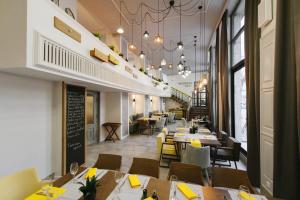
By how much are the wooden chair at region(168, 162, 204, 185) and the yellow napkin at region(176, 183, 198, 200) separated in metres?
0.42

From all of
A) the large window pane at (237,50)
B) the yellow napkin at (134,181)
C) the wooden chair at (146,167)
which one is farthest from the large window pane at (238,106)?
the yellow napkin at (134,181)

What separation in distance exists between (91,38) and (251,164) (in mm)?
4631

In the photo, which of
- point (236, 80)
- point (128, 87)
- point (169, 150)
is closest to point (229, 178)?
point (169, 150)

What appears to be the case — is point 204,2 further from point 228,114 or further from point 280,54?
point 280,54

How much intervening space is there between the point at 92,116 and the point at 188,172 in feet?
18.5

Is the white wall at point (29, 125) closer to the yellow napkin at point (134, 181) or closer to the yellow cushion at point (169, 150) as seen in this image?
the yellow napkin at point (134, 181)

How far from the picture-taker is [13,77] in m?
3.02

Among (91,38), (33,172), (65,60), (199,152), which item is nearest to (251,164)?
(199,152)

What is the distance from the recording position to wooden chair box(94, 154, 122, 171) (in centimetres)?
273

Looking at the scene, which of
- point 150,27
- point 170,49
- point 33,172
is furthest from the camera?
point 170,49

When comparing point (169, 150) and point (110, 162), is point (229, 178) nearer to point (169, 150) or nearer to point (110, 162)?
point (110, 162)

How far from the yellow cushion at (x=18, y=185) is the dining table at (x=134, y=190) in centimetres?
41

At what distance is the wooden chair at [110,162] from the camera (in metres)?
2.73

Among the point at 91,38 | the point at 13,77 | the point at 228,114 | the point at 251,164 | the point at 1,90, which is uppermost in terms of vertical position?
the point at 91,38
